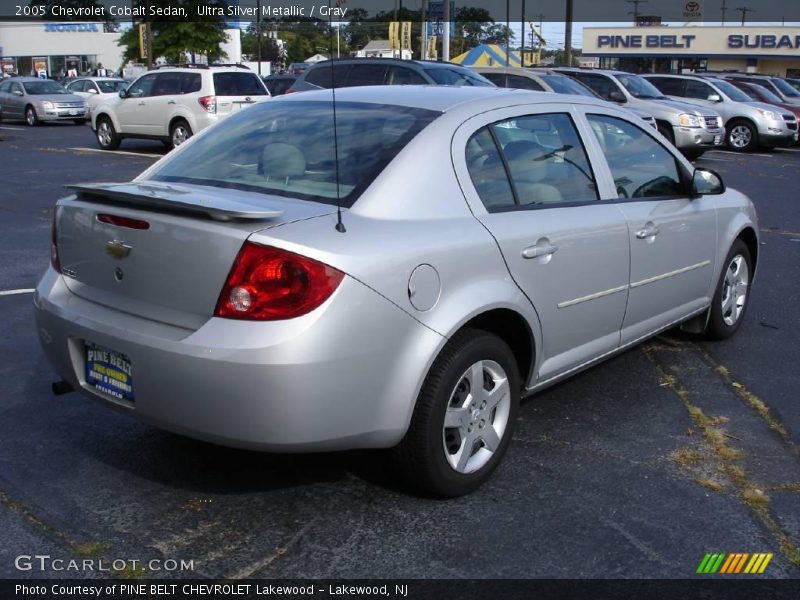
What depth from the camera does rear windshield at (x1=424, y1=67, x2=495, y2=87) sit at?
1453 cm

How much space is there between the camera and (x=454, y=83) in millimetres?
15055

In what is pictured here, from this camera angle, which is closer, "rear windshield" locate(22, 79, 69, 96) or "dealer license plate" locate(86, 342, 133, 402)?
"dealer license plate" locate(86, 342, 133, 402)

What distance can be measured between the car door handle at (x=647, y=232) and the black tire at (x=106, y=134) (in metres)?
16.5

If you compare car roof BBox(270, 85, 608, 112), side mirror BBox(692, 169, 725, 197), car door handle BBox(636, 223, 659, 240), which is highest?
car roof BBox(270, 85, 608, 112)

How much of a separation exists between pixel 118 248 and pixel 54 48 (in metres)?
75.5

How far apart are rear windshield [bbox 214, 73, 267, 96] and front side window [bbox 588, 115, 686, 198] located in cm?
1364

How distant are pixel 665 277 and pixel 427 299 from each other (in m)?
2.05

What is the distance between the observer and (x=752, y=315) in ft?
22.2

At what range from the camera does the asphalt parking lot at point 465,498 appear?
3.28m

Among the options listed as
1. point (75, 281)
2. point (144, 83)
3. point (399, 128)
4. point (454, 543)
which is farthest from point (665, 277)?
point (144, 83)

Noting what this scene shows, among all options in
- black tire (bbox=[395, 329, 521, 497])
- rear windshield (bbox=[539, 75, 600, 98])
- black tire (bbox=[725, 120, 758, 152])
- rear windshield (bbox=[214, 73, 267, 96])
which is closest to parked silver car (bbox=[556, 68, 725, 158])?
rear windshield (bbox=[539, 75, 600, 98])

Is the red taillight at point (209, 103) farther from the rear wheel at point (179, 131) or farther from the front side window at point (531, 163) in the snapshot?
the front side window at point (531, 163)

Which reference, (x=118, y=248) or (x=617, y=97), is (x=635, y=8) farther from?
(x=118, y=248)

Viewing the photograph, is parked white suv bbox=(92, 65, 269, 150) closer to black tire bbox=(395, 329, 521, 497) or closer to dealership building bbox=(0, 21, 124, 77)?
black tire bbox=(395, 329, 521, 497)
